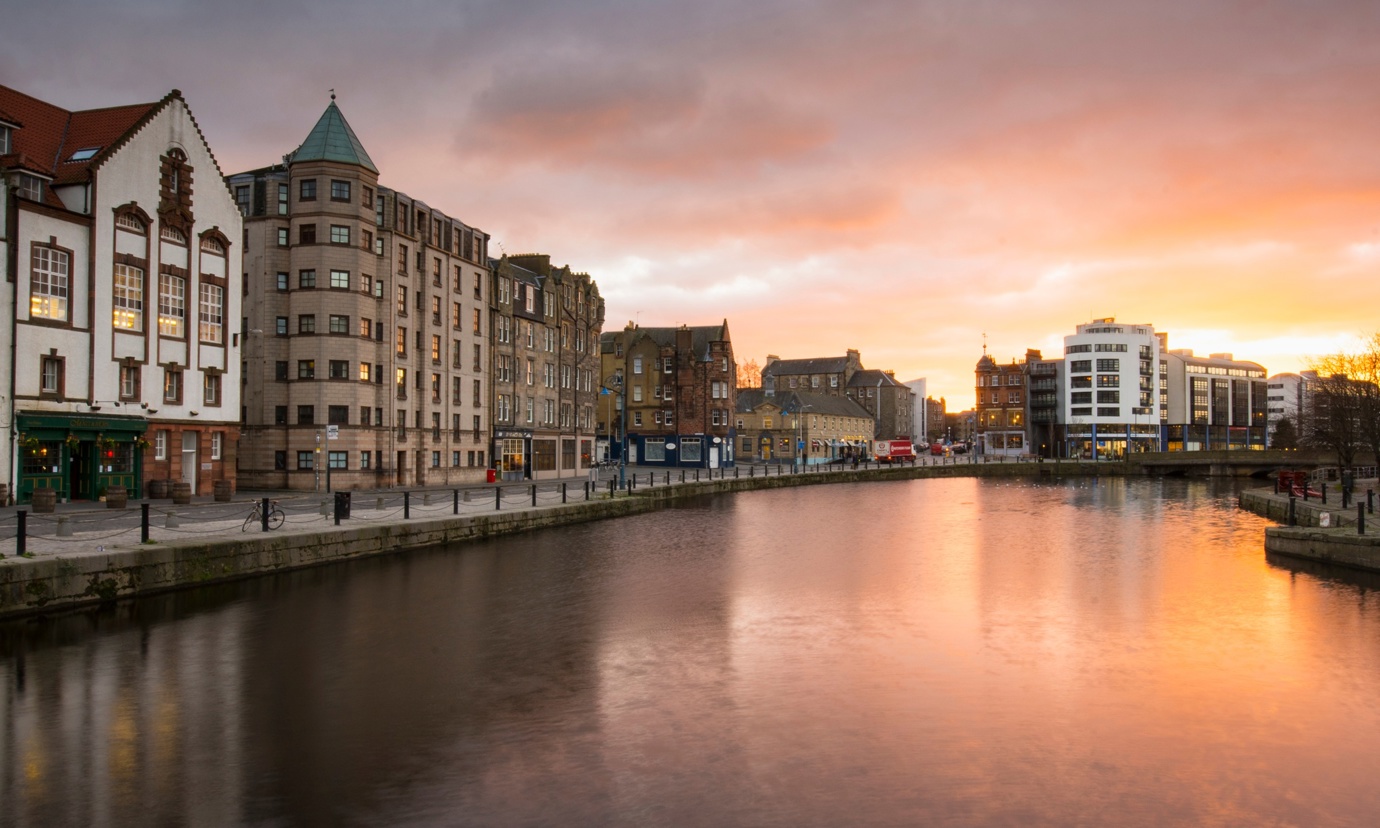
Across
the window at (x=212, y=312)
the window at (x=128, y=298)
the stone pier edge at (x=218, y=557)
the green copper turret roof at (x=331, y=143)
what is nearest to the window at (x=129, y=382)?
the window at (x=128, y=298)

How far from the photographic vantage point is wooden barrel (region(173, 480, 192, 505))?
1570 inches

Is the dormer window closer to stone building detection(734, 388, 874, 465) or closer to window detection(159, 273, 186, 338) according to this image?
window detection(159, 273, 186, 338)

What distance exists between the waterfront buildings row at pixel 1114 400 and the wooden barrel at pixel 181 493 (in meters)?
140

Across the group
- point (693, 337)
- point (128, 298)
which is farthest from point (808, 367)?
point (128, 298)

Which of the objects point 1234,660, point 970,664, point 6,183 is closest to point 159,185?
point 6,183

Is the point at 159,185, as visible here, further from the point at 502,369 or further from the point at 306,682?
the point at 306,682

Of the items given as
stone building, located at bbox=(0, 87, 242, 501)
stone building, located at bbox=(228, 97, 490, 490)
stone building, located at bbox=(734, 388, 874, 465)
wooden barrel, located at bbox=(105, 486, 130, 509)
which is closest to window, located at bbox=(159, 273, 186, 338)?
stone building, located at bbox=(0, 87, 242, 501)

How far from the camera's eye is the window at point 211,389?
147ft

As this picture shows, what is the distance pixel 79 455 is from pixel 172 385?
5229 mm

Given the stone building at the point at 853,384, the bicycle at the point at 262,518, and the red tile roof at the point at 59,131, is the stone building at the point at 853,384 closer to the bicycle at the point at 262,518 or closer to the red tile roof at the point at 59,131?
the red tile roof at the point at 59,131

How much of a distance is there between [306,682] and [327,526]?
16.4 m

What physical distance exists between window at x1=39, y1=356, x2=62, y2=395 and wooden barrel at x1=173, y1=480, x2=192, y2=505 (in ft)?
19.6

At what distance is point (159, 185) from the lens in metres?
42.2

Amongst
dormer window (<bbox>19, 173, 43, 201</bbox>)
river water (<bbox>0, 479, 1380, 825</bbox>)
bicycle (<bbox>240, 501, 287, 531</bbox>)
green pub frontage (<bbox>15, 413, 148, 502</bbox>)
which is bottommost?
river water (<bbox>0, 479, 1380, 825</bbox>)
